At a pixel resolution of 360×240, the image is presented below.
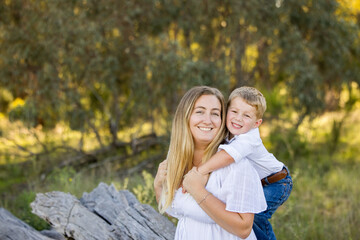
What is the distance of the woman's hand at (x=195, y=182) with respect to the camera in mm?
2055

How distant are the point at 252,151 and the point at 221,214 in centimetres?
41

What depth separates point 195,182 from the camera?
6.85ft

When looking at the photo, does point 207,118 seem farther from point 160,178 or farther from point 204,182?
point 160,178

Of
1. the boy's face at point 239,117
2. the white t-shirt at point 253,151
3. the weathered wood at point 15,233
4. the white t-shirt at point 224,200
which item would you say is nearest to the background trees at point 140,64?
the weathered wood at point 15,233

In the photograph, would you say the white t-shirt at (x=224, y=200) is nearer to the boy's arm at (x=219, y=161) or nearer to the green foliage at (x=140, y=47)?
the boy's arm at (x=219, y=161)

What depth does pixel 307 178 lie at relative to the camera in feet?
19.8

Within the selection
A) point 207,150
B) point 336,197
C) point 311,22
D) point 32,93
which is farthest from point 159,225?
point 311,22

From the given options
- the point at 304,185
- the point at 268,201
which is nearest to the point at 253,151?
the point at 268,201

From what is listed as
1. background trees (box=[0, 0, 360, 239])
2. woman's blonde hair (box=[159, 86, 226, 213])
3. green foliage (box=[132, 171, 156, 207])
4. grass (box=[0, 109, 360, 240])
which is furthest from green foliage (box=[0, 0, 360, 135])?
woman's blonde hair (box=[159, 86, 226, 213])

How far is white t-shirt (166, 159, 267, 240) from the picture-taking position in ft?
6.39

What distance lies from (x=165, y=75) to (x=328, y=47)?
3743mm

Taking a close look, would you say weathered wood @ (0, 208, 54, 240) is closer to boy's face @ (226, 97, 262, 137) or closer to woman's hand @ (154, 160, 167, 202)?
woman's hand @ (154, 160, 167, 202)

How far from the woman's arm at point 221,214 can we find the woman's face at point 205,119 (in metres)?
0.32

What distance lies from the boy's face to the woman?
0.16 feet
